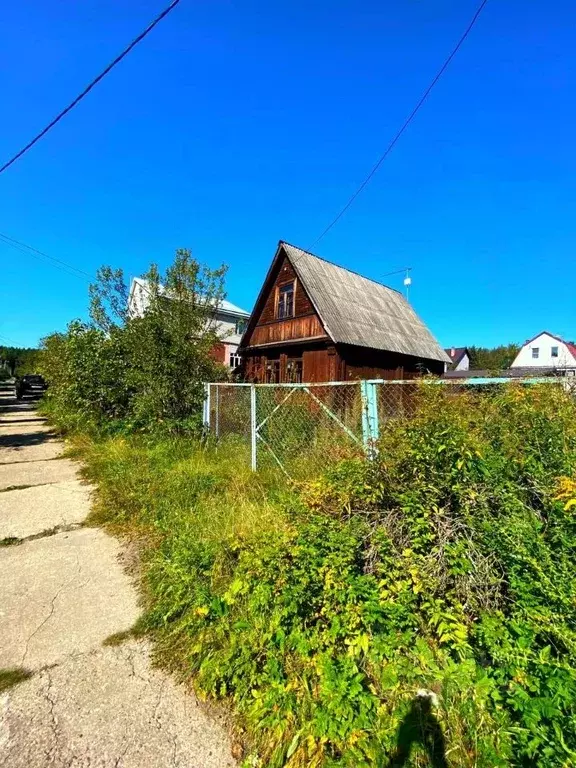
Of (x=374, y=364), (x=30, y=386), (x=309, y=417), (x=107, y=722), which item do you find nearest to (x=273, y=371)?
(x=374, y=364)

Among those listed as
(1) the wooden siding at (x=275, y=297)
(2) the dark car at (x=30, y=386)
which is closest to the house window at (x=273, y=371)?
(1) the wooden siding at (x=275, y=297)

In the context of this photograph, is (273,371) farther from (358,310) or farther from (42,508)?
(42,508)

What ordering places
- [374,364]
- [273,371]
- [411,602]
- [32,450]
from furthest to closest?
[273,371] < [374,364] < [32,450] < [411,602]

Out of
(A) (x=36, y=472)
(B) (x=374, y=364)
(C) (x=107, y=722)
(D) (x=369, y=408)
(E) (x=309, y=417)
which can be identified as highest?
(B) (x=374, y=364)

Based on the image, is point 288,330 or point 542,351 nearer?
point 288,330

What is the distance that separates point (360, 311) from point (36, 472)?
13193 mm

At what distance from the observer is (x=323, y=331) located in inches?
545

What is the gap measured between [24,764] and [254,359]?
1670cm

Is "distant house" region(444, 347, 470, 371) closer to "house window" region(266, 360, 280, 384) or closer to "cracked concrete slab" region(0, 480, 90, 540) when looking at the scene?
"house window" region(266, 360, 280, 384)

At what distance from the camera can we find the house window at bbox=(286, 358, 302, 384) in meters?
15.4

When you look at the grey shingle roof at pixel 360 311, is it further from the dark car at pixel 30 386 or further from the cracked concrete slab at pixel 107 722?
the dark car at pixel 30 386

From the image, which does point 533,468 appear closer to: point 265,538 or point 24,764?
point 265,538

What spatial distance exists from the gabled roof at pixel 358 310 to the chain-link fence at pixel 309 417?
6.97 m

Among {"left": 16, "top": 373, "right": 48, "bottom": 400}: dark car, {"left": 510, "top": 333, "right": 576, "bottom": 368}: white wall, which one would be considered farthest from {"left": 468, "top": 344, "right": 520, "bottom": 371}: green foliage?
{"left": 16, "top": 373, "right": 48, "bottom": 400}: dark car
